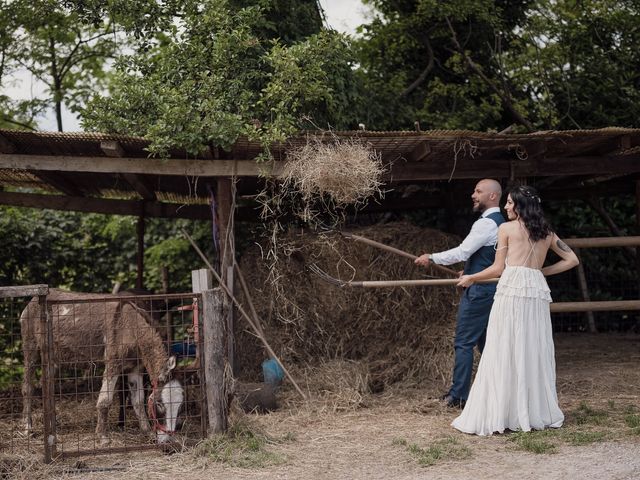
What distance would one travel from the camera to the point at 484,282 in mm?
7086

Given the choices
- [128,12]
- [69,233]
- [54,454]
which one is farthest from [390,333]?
[69,233]

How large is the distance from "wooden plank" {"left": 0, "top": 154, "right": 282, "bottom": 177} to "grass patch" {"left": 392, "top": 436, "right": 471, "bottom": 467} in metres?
3.17

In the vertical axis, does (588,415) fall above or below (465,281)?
below

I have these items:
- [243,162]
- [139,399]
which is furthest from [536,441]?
[243,162]

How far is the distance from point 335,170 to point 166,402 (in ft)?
8.70

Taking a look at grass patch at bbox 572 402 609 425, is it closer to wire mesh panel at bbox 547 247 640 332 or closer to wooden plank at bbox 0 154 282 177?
wooden plank at bbox 0 154 282 177

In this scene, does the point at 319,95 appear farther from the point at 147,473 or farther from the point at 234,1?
the point at 147,473

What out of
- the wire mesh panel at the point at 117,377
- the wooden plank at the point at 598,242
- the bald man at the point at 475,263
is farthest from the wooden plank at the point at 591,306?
the wire mesh panel at the point at 117,377

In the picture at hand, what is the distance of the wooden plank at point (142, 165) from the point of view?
775 centimetres

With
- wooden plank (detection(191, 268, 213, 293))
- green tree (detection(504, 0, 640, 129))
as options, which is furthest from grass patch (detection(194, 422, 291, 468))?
green tree (detection(504, 0, 640, 129))

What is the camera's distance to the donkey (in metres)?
6.57

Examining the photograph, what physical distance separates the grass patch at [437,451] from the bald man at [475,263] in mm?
1138

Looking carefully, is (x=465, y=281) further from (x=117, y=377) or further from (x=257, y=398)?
(x=117, y=377)

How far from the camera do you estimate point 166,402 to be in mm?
6469
